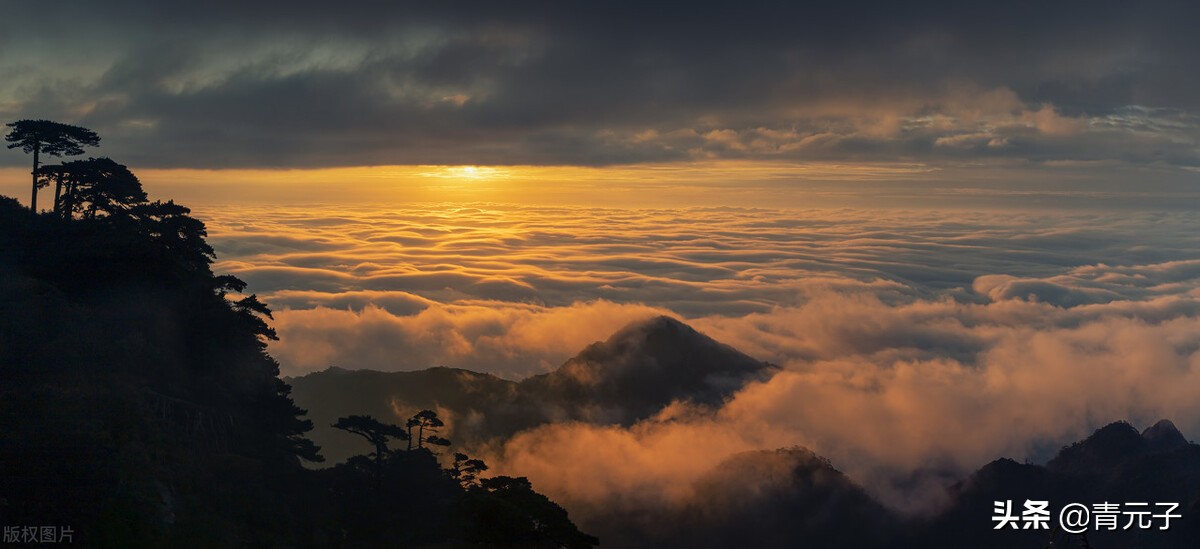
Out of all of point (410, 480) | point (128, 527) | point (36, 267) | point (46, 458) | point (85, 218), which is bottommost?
point (410, 480)

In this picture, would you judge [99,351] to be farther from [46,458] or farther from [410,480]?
[410,480]

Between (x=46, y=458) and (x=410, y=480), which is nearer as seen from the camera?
(x=46, y=458)

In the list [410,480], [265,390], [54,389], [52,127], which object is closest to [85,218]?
[52,127]

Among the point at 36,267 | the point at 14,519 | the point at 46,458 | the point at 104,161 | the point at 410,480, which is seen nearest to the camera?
the point at 14,519

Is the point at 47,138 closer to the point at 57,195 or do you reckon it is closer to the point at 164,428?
the point at 57,195

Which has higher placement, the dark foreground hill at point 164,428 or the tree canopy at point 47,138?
the tree canopy at point 47,138

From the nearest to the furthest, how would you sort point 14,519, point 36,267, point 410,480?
point 14,519, point 36,267, point 410,480

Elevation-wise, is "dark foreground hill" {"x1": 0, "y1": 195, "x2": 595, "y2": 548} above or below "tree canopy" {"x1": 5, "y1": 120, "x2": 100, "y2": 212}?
below

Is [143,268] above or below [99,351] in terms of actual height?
above
